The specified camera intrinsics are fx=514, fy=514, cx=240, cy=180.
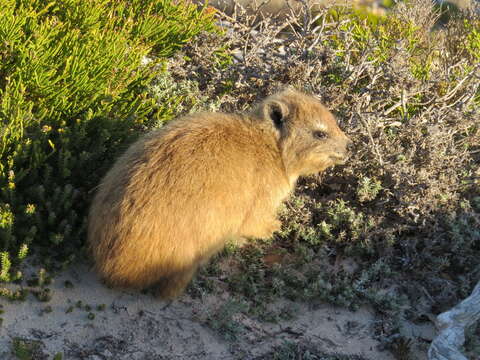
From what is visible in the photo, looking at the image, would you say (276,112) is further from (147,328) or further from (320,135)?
(147,328)

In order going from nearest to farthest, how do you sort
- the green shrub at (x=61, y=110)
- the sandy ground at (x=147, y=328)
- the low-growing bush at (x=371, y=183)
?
the sandy ground at (x=147, y=328) < the green shrub at (x=61, y=110) < the low-growing bush at (x=371, y=183)

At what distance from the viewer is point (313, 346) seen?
376 centimetres

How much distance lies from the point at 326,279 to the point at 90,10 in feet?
11.6

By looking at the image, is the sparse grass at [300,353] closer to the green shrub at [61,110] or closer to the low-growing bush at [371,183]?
the low-growing bush at [371,183]

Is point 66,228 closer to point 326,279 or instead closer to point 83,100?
point 83,100

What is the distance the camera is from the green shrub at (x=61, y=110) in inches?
156

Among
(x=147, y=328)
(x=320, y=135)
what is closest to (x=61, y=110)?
(x=147, y=328)

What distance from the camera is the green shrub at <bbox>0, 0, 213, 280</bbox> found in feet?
13.0

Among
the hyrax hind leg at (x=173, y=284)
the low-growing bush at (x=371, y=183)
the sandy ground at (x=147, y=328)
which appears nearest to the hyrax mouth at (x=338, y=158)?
the low-growing bush at (x=371, y=183)

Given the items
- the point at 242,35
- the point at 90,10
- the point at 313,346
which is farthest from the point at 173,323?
the point at 242,35

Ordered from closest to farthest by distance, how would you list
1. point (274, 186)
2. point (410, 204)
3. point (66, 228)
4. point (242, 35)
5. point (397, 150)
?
1. point (66, 228)
2. point (274, 186)
3. point (410, 204)
4. point (397, 150)
5. point (242, 35)

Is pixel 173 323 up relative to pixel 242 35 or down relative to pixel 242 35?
down

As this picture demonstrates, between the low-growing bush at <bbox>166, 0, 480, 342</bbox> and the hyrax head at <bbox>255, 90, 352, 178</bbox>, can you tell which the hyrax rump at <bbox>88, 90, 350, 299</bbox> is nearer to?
the hyrax head at <bbox>255, 90, 352, 178</bbox>

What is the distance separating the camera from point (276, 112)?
172 inches
